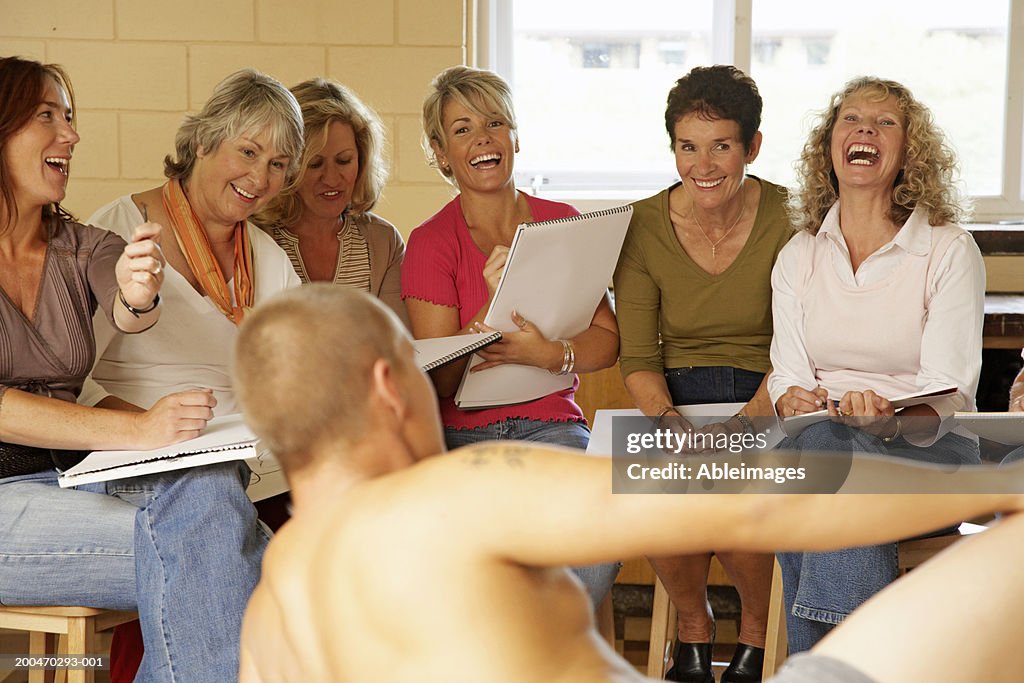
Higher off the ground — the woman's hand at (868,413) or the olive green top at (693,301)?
the olive green top at (693,301)

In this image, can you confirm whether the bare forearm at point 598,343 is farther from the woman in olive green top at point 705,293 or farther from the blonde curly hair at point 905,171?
the blonde curly hair at point 905,171

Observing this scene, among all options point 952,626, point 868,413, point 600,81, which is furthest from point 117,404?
point 600,81

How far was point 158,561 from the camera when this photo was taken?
65.5 inches

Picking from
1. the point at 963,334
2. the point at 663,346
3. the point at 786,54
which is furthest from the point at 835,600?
the point at 786,54

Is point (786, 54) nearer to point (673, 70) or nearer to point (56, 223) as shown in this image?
point (673, 70)

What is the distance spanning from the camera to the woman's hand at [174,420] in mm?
1731

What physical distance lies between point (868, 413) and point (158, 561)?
1200mm

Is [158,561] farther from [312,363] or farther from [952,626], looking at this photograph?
[952,626]

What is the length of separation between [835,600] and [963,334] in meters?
0.57

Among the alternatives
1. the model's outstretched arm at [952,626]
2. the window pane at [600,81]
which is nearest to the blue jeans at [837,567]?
the model's outstretched arm at [952,626]

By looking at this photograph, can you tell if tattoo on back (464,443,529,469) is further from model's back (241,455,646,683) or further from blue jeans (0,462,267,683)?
blue jeans (0,462,267,683)

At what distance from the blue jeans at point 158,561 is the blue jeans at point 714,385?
934 millimetres

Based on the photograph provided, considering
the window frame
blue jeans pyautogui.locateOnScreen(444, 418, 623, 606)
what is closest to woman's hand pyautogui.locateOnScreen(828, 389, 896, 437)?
blue jeans pyautogui.locateOnScreen(444, 418, 623, 606)

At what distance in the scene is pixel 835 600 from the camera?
1753mm
